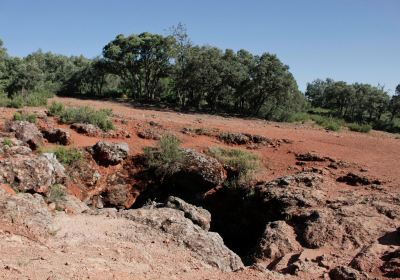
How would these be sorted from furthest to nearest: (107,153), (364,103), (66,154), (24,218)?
(364,103)
(107,153)
(66,154)
(24,218)

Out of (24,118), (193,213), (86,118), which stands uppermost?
(86,118)

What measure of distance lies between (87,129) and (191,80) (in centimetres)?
1585

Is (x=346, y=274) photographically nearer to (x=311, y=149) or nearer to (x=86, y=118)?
(x=311, y=149)

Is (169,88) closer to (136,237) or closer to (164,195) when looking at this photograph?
(164,195)

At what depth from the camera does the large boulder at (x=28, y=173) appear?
34.7 feet

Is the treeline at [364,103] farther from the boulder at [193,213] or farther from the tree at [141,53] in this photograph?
the boulder at [193,213]

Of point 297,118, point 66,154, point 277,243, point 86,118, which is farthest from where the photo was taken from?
point 297,118

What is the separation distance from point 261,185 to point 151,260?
6.41 meters

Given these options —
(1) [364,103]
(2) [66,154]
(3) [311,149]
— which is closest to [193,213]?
(2) [66,154]

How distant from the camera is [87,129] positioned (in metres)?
16.6

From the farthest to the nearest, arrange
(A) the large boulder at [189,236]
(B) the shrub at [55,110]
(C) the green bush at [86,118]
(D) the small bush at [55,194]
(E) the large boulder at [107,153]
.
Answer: (B) the shrub at [55,110], (C) the green bush at [86,118], (E) the large boulder at [107,153], (D) the small bush at [55,194], (A) the large boulder at [189,236]

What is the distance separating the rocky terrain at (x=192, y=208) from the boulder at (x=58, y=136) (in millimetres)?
52

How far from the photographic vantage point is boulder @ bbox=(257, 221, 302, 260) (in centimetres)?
955

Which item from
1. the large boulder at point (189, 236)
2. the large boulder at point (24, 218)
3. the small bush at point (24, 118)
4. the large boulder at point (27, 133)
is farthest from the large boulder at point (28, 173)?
the small bush at point (24, 118)
